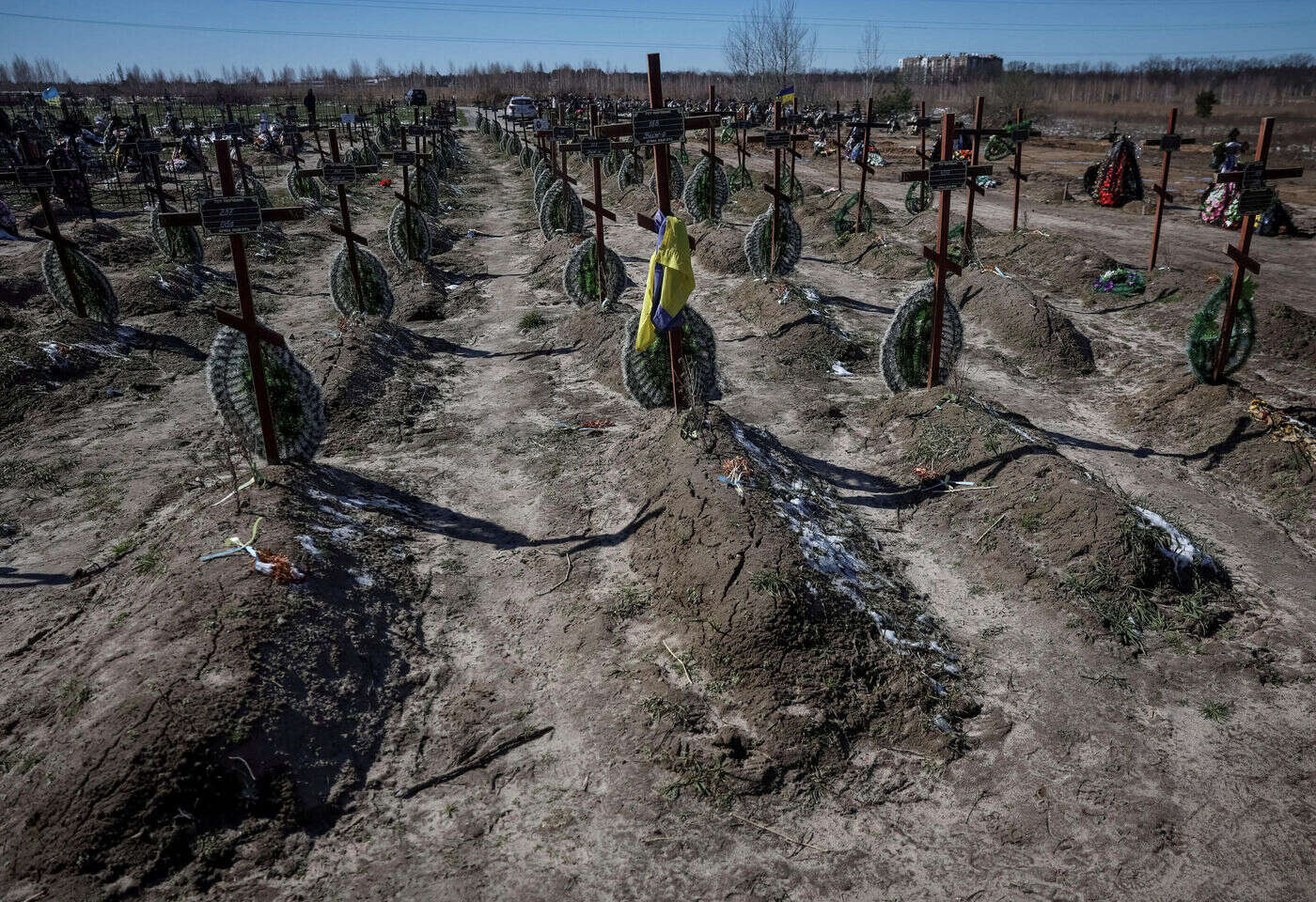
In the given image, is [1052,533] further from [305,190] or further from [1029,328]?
[305,190]

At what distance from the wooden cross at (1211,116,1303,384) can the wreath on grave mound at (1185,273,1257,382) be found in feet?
0.24

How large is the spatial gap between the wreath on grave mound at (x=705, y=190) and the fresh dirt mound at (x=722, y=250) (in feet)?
1.40

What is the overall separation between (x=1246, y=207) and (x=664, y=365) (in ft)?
21.5

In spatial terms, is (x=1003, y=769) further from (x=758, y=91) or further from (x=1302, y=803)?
(x=758, y=91)

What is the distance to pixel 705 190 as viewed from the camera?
57.0 ft

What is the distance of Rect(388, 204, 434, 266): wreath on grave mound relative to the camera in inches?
643

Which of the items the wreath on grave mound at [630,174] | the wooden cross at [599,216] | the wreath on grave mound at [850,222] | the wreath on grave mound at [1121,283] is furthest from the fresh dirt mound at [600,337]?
the wreath on grave mound at [630,174]

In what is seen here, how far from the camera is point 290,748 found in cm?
461

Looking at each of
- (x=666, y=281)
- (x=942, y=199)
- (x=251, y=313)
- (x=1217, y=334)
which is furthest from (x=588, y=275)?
(x=1217, y=334)

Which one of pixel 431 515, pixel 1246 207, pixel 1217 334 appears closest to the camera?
pixel 431 515

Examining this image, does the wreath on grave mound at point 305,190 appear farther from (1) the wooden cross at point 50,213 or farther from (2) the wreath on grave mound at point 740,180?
(1) the wooden cross at point 50,213

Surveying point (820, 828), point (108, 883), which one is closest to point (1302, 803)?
point (820, 828)

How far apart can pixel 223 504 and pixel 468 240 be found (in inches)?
624

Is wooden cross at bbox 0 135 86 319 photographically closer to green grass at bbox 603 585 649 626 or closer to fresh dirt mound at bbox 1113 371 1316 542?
green grass at bbox 603 585 649 626
